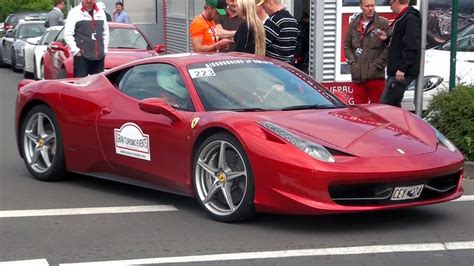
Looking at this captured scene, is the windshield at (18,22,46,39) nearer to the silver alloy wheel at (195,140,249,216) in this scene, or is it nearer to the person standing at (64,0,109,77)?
the person standing at (64,0,109,77)

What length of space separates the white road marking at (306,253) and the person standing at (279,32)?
426cm

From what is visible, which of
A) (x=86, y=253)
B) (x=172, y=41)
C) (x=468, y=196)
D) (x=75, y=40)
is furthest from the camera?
(x=172, y=41)

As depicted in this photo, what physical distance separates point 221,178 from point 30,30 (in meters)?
19.0

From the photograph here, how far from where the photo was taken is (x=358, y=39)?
1034cm

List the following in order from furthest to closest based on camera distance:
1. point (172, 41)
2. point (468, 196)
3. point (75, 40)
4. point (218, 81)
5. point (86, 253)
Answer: point (172, 41)
point (75, 40)
point (468, 196)
point (218, 81)
point (86, 253)

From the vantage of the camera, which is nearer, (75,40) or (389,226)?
(389,226)

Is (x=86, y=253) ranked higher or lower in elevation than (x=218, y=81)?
lower

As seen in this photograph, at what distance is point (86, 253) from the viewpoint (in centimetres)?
603

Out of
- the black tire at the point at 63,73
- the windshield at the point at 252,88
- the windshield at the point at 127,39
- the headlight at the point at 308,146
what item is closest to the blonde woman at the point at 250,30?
the windshield at the point at 252,88

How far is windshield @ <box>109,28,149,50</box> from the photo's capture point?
16359 mm

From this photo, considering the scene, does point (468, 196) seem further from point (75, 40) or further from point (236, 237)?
point (75, 40)

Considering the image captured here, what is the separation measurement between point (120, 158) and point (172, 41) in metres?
15.0

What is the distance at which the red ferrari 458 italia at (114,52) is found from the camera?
14680mm

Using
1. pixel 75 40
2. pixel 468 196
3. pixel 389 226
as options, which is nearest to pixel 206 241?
pixel 389 226
